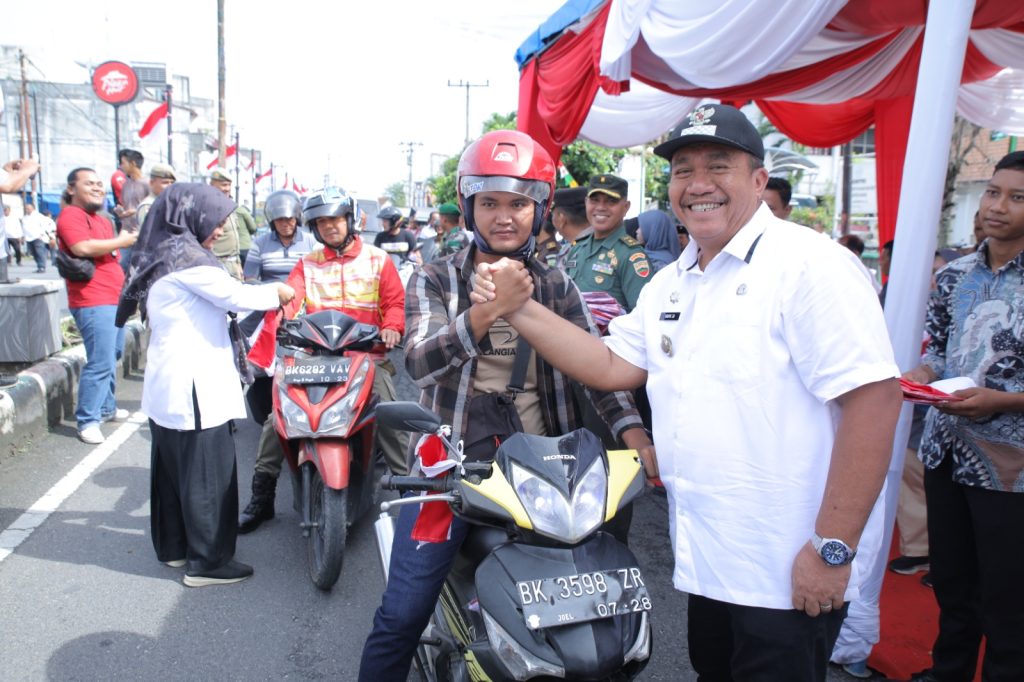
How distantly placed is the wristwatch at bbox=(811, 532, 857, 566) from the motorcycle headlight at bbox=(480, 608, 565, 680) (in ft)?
2.02

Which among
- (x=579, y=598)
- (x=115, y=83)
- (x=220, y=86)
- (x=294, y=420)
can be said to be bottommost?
(x=294, y=420)

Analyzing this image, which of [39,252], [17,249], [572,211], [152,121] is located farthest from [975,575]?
[17,249]

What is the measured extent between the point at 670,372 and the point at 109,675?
2.45 metres

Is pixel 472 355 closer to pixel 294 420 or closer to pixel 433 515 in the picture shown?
pixel 433 515

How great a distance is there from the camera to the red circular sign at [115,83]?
1770 centimetres

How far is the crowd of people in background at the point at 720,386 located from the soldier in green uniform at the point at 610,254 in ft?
2.62

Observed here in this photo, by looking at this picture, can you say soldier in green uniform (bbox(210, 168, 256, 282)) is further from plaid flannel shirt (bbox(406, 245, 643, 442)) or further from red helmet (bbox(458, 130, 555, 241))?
red helmet (bbox(458, 130, 555, 241))

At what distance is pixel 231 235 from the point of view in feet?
26.6

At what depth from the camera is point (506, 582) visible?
5.48 feet

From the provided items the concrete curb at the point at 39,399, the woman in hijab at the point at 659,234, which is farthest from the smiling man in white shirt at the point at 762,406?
the concrete curb at the point at 39,399

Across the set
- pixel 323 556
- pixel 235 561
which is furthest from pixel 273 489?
pixel 323 556

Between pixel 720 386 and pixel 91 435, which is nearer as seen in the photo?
pixel 720 386

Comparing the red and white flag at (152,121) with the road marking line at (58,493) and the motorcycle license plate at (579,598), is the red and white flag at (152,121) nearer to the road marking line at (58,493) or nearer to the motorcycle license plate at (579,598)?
the road marking line at (58,493)

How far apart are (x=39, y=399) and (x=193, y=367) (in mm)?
3031
